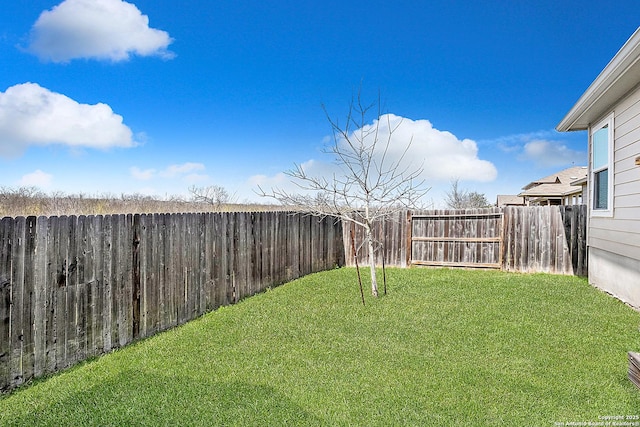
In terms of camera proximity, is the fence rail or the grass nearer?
the grass

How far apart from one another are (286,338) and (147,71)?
20.8 ft

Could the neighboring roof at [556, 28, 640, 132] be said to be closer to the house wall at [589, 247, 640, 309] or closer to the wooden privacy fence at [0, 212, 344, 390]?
the house wall at [589, 247, 640, 309]

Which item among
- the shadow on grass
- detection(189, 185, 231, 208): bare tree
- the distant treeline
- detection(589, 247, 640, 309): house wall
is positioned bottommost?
the shadow on grass

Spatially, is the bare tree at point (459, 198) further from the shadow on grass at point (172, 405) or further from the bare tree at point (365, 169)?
the shadow on grass at point (172, 405)

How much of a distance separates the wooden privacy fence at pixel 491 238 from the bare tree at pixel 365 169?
1.61 metres

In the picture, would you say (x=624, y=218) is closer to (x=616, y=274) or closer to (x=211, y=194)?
(x=616, y=274)

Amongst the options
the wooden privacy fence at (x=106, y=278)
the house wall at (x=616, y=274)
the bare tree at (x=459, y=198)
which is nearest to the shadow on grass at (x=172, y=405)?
the wooden privacy fence at (x=106, y=278)

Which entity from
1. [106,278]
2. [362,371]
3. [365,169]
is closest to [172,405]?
[362,371]

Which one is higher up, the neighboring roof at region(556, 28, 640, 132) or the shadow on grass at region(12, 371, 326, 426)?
the neighboring roof at region(556, 28, 640, 132)

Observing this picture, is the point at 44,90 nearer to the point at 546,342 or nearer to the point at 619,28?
the point at 546,342

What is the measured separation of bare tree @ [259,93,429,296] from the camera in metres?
5.80

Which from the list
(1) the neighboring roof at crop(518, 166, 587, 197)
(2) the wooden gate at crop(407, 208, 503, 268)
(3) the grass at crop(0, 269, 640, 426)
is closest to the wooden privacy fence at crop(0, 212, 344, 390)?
(3) the grass at crop(0, 269, 640, 426)

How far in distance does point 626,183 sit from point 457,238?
3.88m

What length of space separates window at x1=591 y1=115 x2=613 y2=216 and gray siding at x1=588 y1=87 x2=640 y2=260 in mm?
160
